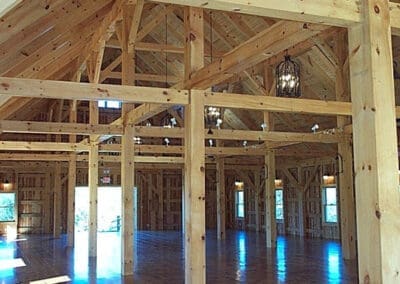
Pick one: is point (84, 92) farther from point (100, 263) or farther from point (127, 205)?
point (100, 263)

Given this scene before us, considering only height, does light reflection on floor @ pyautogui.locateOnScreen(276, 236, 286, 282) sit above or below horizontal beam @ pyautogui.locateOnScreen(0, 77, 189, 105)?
below

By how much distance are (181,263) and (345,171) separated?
391cm

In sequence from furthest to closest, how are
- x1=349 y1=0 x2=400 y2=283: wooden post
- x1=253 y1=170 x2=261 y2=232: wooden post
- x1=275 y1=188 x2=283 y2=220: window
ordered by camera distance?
1. x1=253 y1=170 x2=261 y2=232: wooden post
2. x1=275 y1=188 x2=283 y2=220: window
3. x1=349 y1=0 x2=400 y2=283: wooden post

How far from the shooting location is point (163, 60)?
1563cm

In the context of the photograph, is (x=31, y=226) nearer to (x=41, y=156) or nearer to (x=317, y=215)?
(x=41, y=156)

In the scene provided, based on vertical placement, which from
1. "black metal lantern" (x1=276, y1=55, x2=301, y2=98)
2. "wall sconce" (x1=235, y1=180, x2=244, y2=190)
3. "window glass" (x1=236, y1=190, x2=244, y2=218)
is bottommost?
"window glass" (x1=236, y1=190, x2=244, y2=218)

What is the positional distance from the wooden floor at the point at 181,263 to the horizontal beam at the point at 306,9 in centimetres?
533

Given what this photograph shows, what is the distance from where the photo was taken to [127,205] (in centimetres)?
791

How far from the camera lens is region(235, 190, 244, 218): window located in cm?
2061

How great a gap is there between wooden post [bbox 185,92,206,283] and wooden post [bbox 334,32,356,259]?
18.3 ft

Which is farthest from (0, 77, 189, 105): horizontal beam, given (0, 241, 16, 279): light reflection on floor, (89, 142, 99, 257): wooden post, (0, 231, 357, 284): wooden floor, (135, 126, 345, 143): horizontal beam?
(89, 142, 99, 257): wooden post

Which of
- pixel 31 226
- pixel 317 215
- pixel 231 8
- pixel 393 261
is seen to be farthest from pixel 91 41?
pixel 31 226

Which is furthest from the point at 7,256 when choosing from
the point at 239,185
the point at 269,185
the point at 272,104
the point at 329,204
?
the point at 239,185

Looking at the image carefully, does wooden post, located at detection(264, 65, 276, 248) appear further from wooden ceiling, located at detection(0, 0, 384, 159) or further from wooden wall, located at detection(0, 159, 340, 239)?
wooden wall, located at detection(0, 159, 340, 239)
